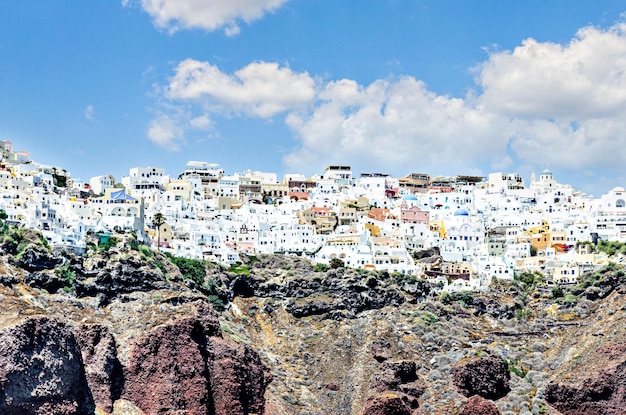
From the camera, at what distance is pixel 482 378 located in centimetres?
8200

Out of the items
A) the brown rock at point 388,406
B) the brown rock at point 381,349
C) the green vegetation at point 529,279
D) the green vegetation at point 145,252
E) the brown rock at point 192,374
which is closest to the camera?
the brown rock at point 192,374

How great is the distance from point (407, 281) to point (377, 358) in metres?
18.4

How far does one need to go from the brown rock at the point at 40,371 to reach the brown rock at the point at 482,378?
3244 cm

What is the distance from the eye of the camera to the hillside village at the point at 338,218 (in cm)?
10875

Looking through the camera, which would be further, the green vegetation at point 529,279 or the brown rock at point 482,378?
the green vegetation at point 529,279

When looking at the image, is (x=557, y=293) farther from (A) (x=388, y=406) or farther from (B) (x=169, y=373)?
(B) (x=169, y=373)

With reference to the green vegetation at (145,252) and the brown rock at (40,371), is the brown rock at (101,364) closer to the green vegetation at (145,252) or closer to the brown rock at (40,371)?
the brown rock at (40,371)

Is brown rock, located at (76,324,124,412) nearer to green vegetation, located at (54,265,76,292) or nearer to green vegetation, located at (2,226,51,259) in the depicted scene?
green vegetation, located at (54,265,76,292)

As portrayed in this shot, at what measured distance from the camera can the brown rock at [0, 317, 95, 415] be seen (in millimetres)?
61875

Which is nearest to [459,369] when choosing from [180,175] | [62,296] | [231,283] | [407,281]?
[407,281]

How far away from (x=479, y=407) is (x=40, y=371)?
3494 centimetres

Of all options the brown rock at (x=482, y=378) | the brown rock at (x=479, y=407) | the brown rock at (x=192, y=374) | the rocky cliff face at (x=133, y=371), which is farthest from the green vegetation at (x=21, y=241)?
the brown rock at (x=479, y=407)

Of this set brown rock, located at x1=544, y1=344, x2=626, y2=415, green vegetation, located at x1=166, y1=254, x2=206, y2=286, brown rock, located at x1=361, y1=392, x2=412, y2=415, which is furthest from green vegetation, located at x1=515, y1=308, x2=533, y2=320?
green vegetation, located at x1=166, y1=254, x2=206, y2=286

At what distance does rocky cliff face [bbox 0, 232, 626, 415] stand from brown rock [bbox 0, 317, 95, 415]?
0.09 metres
